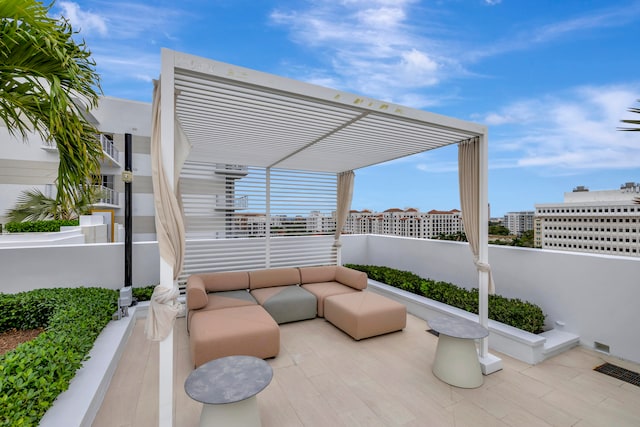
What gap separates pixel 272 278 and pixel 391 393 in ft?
A: 9.12

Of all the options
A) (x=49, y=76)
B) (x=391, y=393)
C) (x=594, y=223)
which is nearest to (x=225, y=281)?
(x=391, y=393)

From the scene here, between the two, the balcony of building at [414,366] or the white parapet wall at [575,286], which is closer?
the balcony of building at [414,366]

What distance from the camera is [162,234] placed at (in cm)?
189

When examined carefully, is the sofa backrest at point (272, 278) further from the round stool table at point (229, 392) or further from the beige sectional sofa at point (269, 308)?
the round stool table at point (229, 392)

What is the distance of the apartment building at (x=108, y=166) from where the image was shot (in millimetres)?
10695

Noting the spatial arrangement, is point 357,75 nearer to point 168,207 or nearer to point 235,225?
point 235,225

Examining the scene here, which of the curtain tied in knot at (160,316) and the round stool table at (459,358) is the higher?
the curtain tied in knot at (160,316)

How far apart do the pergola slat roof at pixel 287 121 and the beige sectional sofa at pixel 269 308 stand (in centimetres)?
212

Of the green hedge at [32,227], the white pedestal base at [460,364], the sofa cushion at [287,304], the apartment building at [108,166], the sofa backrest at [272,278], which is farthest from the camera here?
the apartment building at [108,166]

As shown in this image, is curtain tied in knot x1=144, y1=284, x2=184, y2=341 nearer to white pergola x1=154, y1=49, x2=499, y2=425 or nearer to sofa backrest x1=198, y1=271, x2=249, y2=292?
white pergola x1=154, y1=49, x2=499, y2=425

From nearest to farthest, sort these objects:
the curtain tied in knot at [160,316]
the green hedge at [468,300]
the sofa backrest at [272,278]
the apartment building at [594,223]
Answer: the curtain tied in knot at [160,316], the apartment building at [594,223], the green hedge at [468,300], the sofa backrest at [272,278]

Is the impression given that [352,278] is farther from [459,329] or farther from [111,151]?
[111,151]

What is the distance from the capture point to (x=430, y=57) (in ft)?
18.6

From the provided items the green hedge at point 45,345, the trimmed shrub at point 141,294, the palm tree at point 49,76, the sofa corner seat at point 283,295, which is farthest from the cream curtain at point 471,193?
the trimmed shrub at point 141,294
